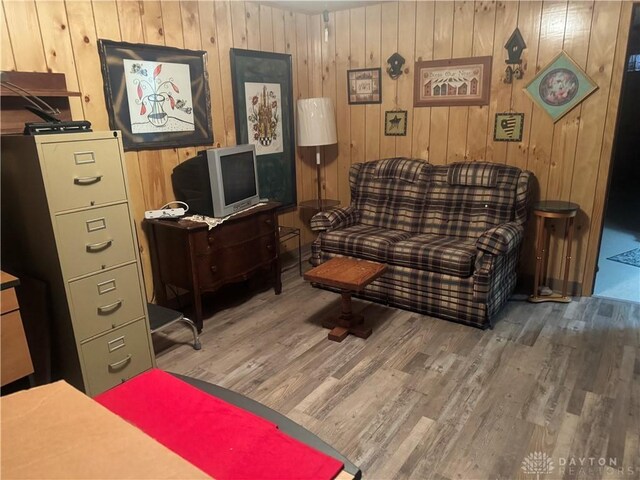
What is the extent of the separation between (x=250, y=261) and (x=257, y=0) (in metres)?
2.09

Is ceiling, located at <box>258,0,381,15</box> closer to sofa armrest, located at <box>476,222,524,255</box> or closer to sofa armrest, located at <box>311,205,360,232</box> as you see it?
sofa armrest, located at <box>311,205,360,232</box>

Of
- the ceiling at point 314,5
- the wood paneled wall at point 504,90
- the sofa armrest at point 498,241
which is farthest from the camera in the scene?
the ceiling at point 314,5

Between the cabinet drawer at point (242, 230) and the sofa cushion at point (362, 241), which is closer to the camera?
the cabinet drawer at point (242, 230)

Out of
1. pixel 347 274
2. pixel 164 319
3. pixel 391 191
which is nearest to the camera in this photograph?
pixel 164 319

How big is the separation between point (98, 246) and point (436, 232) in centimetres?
241

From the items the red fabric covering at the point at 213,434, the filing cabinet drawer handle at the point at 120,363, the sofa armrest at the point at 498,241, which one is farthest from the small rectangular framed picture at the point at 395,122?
the red fabric covering at the point at 213,434

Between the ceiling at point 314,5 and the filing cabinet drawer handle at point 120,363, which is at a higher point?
the ceiling at point 314,5

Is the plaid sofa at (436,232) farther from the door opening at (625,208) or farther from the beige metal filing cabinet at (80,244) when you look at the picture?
the beige metal filing cabinet at (80,244)

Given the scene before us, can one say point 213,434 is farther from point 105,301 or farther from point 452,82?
point 452,82

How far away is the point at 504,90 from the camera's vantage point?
11.4ft

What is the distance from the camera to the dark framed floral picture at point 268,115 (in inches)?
145

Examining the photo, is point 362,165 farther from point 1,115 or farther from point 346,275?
point 1,115

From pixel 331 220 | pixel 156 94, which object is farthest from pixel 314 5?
pixel 331 220

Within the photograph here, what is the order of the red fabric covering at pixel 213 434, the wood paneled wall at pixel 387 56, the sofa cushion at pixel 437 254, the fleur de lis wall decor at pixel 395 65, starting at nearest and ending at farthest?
1. the red fabric covering at pixel 213 434
2. the wood paneled wall at pixel 387 56
3. the sofa cushion at pixel 437 254
4. the fleur de lis wall decor at pixel 395 65
